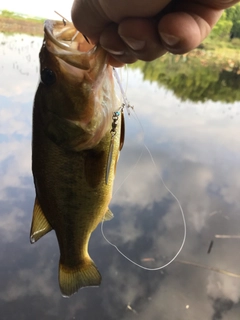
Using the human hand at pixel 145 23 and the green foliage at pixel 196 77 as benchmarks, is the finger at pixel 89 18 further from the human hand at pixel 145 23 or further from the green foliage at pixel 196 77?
the green foliage at pixel 196 77

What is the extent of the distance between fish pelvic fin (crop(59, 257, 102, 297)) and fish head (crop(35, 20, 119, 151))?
758mm

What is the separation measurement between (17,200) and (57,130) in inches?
155

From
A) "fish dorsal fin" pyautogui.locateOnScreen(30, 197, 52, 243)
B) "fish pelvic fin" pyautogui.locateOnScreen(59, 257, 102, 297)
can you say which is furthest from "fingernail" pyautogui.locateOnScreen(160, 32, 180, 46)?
"fish pelvic fin" pyautogui.locateOnScreen(59, 257, 102, 297)

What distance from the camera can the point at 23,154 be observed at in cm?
624

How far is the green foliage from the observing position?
12.5 metres

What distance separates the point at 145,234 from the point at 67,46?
4006 mm

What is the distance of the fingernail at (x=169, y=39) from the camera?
94cm

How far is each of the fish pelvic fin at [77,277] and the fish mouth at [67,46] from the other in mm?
1135

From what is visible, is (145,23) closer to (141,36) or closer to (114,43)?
(141,36)

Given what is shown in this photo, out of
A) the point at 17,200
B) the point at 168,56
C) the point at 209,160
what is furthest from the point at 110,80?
the point at 168,56

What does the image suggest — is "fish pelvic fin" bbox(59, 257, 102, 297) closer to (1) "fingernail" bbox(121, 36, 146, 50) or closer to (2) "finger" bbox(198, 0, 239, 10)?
(1) "fingernail" bbox(121, 36, 146, 50)

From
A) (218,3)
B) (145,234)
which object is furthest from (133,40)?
(145,234)

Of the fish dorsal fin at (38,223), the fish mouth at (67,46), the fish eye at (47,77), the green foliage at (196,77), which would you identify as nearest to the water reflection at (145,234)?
the fish dorsal fin at (38,223)

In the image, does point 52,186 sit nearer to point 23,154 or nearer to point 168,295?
point 168,295
